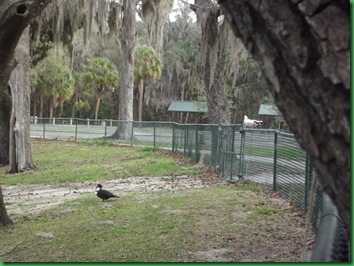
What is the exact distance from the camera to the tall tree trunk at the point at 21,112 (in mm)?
15461

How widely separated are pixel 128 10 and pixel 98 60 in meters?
20.8

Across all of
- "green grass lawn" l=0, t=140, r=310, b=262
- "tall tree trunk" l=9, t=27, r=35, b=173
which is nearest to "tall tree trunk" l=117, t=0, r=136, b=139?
"tall tree trunk" l=9, t=27, r=35, b=173

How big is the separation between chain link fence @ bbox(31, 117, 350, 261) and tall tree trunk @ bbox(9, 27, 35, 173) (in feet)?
18.6

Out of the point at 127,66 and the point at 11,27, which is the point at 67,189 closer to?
the point at 11,27

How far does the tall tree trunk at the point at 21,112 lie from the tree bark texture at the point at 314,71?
48.4 ft

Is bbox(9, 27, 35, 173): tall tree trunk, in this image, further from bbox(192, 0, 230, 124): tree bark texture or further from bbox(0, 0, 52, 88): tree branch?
bbox(0, 0, 52, 88): tree branch

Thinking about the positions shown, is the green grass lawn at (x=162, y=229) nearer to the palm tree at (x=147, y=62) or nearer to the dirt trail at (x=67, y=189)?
the dirt trail at (x=67, y=189)

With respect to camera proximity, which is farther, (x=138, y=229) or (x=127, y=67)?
(x=127, y=67)

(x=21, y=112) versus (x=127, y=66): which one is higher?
(x=127, y=66)

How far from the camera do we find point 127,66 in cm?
2575

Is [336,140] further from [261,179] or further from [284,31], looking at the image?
[261,179]

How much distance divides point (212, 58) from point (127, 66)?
34.1ft

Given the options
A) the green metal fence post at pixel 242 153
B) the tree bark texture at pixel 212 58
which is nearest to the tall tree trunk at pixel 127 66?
the tree bark texture at pixel 212 58


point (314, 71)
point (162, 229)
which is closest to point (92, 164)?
point (162, 229)
